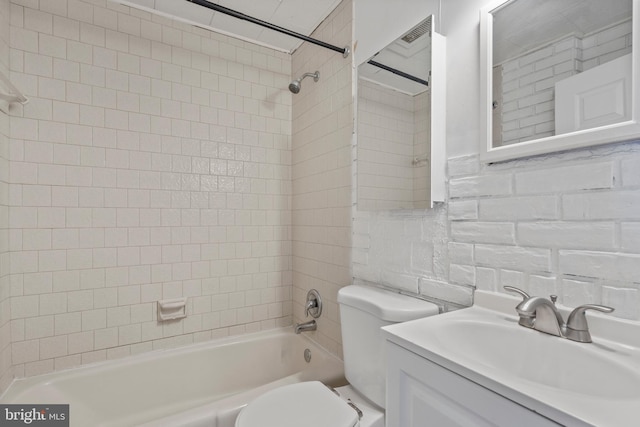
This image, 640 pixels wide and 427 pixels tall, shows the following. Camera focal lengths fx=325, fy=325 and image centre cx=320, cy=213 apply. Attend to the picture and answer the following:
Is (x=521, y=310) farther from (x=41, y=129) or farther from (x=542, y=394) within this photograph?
(x=41, y=129)

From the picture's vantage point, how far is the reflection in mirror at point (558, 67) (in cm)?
78

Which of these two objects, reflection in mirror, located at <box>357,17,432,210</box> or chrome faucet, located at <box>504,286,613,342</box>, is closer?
chrome faucet, located at <box>504,286,613,342</box>

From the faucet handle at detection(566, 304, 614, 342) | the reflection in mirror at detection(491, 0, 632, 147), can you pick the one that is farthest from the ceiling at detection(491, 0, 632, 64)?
the faucet handle at detection(566, 304, 614, 342)

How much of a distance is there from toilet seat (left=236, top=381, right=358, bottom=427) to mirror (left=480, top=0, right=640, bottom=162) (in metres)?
0.99

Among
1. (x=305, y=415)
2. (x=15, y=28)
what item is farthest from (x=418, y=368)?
(x=15, y=28)

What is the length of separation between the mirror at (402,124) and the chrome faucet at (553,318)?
49 centimetres

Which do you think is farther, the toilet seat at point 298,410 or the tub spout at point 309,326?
the tub spout at point 309,326

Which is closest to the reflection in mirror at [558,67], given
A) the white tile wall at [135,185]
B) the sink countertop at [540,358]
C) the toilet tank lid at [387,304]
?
the sink countertop at [540,358]

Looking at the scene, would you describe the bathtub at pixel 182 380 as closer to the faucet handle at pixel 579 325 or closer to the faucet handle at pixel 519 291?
the faucet handle at pixel 519 291

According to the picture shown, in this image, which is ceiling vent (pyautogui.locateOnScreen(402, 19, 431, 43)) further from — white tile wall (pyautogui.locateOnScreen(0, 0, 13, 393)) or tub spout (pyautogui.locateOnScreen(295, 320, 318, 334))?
white tile wall (pyautogui.locateOnScreen(0, 0, 13, 393))

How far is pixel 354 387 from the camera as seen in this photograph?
4.45 feet

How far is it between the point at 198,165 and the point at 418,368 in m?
1.74

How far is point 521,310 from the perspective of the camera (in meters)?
0.82

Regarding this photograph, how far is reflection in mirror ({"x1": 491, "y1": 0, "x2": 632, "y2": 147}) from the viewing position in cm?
78
